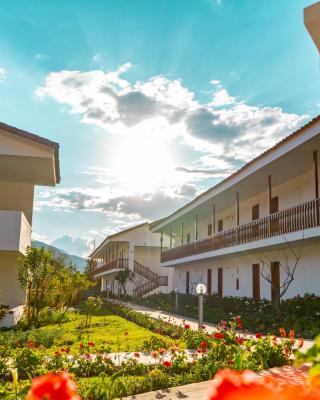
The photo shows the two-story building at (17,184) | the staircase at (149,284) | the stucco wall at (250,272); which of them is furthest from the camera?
the staircase at (149,284)

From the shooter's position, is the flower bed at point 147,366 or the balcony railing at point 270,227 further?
the balcony railing at point 270,227

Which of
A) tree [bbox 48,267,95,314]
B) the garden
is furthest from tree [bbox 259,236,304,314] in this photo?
tree [bbox 48,267,95,314]

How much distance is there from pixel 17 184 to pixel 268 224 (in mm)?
10191

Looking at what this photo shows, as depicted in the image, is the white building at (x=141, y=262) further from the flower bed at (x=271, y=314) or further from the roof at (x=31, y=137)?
the roof at (x=31, y=137)

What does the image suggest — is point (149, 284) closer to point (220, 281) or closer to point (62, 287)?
point (220, 281)

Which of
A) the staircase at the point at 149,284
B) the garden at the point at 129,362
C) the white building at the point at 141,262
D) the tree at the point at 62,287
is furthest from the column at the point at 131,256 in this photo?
the garden at the point at 129,362

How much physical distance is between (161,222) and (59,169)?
19.3 meters

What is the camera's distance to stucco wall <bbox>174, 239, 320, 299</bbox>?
18312 mm

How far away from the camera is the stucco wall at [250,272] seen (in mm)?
18312

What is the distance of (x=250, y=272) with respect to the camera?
24.5 meters

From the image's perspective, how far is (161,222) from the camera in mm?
38438

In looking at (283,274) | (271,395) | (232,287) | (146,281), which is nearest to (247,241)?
(283,274)

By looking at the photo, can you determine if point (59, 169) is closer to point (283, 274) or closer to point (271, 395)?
point (283, 274)

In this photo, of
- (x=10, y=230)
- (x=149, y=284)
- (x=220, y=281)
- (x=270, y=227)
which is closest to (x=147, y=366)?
(x=10, y=230)
